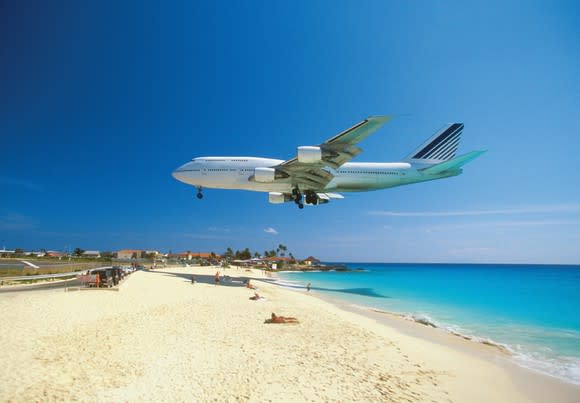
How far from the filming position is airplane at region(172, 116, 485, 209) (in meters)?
24.3

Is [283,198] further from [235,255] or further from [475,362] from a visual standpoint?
[235,255]

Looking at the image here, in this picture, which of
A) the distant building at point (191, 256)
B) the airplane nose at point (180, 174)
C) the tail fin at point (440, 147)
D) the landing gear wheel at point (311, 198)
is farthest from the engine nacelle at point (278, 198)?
the distant building at point (191, 256)

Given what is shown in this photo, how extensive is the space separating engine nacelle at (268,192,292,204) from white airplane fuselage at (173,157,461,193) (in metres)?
2.83

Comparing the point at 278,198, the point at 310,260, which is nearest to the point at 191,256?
the point at 310,260

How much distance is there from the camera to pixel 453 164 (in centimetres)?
2630

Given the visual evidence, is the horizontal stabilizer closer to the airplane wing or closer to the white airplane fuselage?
the white airplane fuselage

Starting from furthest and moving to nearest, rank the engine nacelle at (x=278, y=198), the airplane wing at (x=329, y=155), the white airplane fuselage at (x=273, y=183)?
the engine nacelle at (x=278, y=198) → the white airplane fuselage at (x=273, y=183) → the airplane wing at (x=329, y=155)

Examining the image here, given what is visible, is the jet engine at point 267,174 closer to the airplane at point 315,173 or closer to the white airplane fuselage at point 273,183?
the airplane at point 315,173

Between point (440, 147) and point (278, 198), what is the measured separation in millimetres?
17276

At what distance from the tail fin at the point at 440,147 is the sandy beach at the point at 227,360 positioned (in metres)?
18.8

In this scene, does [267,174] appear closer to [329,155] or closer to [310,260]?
[329,155]

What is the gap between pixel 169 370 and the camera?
8273 mm

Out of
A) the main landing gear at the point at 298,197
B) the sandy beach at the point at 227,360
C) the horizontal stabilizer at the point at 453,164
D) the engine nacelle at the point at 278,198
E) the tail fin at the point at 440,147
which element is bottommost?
the sandy beach at the point at 227,360

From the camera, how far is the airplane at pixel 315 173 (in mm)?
24281
